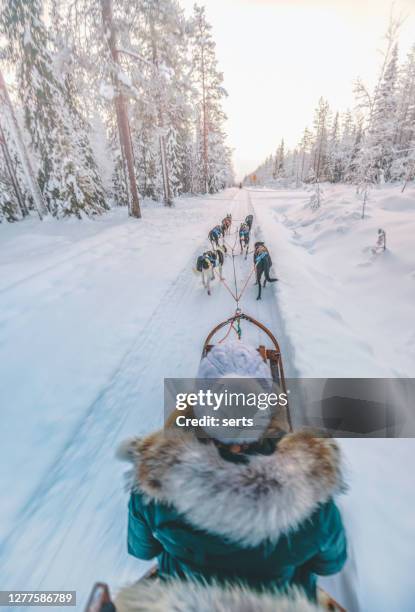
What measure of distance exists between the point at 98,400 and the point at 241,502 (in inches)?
122

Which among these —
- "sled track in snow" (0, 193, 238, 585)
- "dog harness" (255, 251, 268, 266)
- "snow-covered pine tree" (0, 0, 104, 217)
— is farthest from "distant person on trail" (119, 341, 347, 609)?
"snow-covered pine tree" (0, 0, 104, 217)

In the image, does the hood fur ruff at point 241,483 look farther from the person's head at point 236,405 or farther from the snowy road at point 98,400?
the snowy road at point 98,400

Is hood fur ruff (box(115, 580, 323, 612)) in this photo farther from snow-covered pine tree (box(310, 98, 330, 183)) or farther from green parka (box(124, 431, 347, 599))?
snow-covered pine tree (box(310, 98, 330, 183))

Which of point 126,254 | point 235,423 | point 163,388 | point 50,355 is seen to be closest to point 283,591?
point 235,423

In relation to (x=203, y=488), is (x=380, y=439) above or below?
below

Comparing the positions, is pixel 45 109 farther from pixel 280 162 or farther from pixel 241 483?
pixel 280 162

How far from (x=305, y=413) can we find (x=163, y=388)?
75.1 inches

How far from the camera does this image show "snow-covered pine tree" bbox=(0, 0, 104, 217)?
12.0m

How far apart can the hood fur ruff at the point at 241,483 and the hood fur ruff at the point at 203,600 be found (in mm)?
139

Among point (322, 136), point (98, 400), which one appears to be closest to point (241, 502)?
point (98, 400)

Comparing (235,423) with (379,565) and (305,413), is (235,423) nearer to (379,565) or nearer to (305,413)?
(379,565)

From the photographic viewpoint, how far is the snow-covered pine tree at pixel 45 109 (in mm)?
11984

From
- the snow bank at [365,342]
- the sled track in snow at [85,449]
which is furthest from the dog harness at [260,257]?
the sled track in snow at [85,449]

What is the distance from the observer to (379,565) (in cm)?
183
